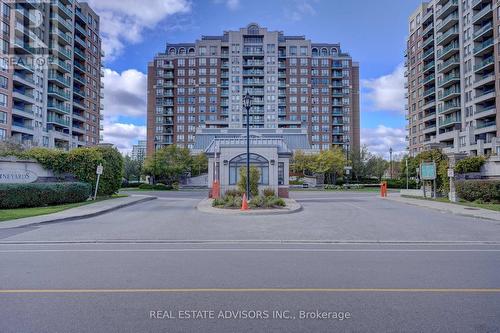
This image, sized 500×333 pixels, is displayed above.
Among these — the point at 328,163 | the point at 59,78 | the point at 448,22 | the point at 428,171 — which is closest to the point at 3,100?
the point at 59,78

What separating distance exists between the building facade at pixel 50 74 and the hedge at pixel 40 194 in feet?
112

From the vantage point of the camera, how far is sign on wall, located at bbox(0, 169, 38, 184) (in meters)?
21.0

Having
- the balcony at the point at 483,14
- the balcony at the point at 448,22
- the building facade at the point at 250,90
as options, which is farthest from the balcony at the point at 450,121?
the building facade at the point at 250,90

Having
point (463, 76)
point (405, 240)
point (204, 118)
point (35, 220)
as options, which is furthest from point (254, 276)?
point (204, 118)

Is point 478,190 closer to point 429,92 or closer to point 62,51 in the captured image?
point 429,92

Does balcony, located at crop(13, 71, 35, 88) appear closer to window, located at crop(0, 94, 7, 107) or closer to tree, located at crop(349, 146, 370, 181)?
window, located at crop(0, 94, 7, 107)

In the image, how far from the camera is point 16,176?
71.4 ft

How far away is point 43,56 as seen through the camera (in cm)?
6519


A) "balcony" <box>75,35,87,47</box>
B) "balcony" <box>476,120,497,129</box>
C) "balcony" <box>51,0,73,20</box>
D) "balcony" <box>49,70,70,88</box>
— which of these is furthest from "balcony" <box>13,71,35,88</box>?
"balcony" <box>476,120,497,129</box>

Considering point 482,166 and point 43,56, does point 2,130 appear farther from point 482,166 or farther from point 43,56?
point 482,166

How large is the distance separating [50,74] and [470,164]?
2830 inches

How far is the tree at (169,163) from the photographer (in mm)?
57750

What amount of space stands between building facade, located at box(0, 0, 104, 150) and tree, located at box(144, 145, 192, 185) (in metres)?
18.7

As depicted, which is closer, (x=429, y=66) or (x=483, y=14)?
(x=483, y=14)
